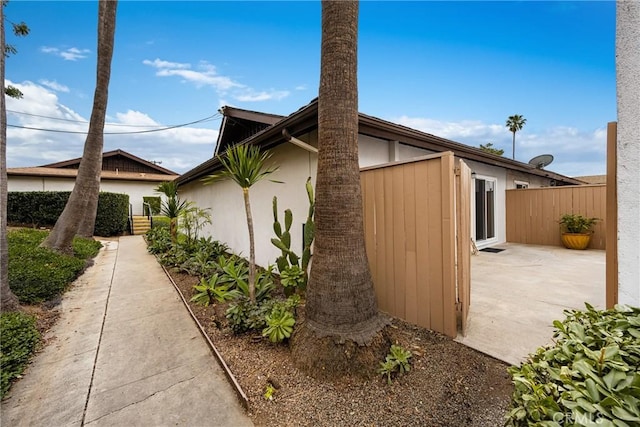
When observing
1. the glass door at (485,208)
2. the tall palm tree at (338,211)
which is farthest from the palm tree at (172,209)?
the glass door at (485,208)

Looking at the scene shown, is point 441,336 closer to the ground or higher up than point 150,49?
closer to the ground

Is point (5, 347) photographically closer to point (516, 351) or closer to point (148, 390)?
point (148, 390)

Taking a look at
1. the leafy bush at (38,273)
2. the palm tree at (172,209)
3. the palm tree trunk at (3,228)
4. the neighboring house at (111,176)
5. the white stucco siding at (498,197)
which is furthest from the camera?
the neighboring house at (111,176)

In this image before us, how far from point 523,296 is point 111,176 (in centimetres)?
2138

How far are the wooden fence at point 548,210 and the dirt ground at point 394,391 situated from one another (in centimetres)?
919

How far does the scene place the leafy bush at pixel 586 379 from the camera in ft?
2.93

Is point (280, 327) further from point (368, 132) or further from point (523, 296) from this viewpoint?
point (523, 296)

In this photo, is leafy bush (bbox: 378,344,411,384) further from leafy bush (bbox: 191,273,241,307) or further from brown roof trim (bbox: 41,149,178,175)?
brown roof trim (bbox: 41,149,178,175)

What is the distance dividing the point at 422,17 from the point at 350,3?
15.3 feet

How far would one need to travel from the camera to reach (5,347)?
9.80ft

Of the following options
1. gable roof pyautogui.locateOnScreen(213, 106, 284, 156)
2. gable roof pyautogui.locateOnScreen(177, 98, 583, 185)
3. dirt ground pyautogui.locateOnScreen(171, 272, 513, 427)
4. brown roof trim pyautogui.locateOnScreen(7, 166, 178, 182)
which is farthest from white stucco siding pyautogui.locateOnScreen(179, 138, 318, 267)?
brown roof trim pyautogui.locateOnScreen(7, 166, 178, 182)

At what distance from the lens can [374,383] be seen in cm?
237

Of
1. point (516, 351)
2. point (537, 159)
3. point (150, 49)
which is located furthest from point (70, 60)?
point (537, 159)

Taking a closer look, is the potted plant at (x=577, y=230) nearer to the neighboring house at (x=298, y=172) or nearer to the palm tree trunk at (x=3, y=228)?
the neighboring house at (x=298, y=172)
